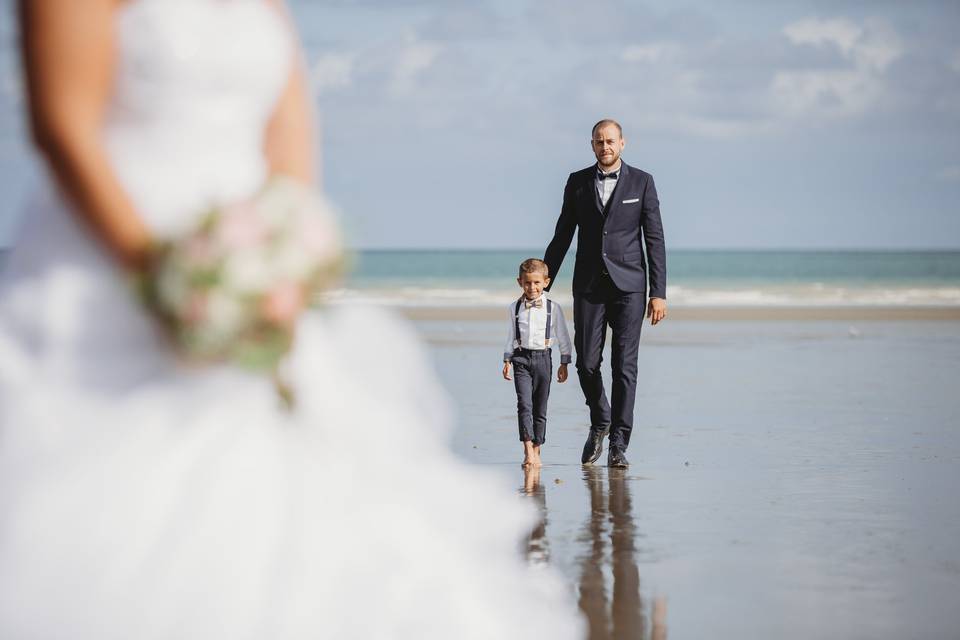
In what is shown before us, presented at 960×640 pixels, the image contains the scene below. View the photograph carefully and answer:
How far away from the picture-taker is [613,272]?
908 centimetres

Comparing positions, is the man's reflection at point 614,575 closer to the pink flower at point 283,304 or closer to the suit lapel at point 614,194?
the suit lapel at point 614,194

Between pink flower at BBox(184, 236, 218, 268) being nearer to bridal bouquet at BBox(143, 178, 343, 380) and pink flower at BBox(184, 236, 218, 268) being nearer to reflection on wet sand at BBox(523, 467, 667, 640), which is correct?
bridal bouquet at BBox(143, 178, 343, 380)

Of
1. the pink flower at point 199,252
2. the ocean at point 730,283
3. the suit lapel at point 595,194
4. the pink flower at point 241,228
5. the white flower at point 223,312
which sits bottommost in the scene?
the ocean at point 730,283

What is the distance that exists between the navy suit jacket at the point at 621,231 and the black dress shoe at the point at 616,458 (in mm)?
1057

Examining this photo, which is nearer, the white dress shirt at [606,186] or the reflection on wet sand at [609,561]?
the reflection on wet sand at [609,561]

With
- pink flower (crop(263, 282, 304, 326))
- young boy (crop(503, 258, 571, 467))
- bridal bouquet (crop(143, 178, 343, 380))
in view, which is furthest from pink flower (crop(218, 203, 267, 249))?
young boy (crop(503, 258, 571, 467))

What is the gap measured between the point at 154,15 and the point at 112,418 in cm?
82

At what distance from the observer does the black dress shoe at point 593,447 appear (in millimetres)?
9102

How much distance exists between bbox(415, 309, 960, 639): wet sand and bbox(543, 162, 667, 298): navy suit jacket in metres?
1.22

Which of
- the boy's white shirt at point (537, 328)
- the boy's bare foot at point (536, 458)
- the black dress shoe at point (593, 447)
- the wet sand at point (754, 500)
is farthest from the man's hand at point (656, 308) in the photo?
the boy's bare foot at point (536, 458)

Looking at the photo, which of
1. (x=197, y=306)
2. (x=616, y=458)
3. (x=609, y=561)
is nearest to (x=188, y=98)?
(x=197, y=306)

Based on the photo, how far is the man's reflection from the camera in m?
5.00

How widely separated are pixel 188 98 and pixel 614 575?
3472 millimetres

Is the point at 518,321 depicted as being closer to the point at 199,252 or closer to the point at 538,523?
the point at 538,523
